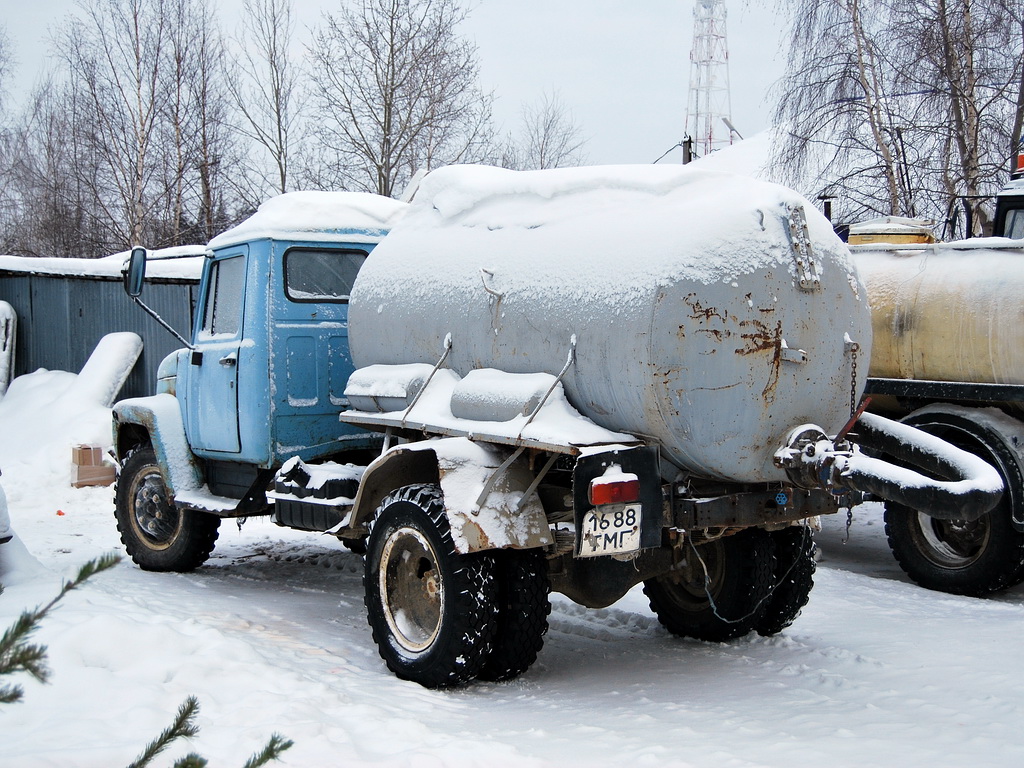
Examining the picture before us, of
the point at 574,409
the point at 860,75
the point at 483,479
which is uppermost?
the point at 860,75

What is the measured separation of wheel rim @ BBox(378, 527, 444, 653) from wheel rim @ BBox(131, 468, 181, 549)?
308 centimetres

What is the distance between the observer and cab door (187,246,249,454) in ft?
23.4

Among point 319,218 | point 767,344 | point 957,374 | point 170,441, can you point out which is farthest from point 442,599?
point 957,374

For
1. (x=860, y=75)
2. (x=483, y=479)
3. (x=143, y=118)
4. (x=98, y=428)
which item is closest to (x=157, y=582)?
(x=483, y=479)

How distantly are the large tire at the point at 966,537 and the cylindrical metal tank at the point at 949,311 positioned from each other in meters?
0.41

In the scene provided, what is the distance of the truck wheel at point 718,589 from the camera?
19.2 ft

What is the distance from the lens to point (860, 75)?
50.5 feet

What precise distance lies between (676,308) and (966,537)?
4.38m

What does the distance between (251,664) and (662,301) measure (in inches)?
101

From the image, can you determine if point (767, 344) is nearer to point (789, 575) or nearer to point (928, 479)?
point (928, 479)

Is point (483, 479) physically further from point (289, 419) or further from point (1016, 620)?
point (1016, 620)

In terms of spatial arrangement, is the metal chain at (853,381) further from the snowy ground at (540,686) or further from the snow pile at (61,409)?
the snow pile at (61,409)

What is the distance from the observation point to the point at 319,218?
23.6ft

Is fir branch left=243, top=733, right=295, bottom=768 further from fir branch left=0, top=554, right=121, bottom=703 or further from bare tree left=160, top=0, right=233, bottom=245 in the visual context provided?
bare tree left=160, top=0, right=233, bottom=245
